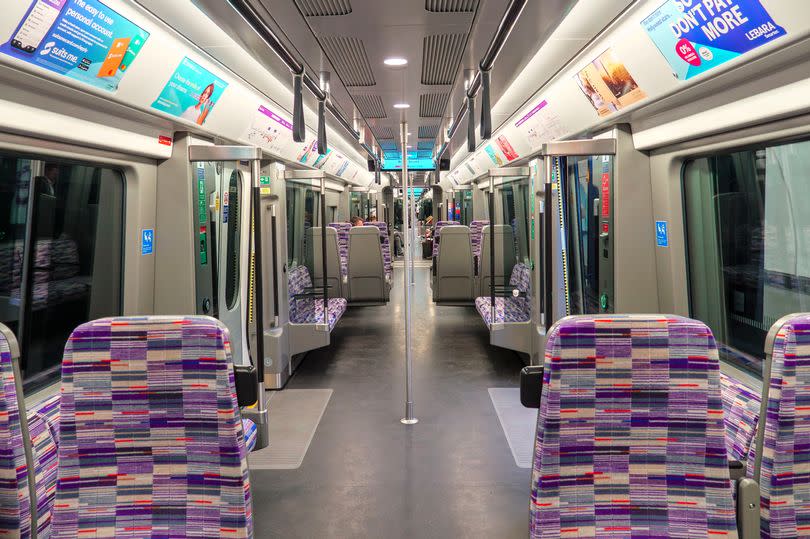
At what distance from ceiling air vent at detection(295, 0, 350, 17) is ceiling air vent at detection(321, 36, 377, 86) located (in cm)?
56

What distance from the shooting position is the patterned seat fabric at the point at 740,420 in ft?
7.78

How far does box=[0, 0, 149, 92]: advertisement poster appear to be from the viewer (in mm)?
2318

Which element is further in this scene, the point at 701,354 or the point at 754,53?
the point at 754,53

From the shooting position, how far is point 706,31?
266 centimetres

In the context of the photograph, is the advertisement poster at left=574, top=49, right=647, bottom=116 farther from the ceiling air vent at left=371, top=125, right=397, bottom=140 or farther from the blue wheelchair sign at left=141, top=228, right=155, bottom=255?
the ceiling air vent at left=371, top=125, right=397, bottom=140

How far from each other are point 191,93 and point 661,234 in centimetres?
349

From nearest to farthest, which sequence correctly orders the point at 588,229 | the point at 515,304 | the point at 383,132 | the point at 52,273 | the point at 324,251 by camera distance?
the point at 52,273 < the point at 588,229 < the point at 324,251 < the point at 515,304 < the point at 383,132

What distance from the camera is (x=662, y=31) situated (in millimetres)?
3059

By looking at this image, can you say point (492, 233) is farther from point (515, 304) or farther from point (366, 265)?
point (366, 265)

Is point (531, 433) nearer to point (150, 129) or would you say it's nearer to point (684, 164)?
point (684, 164)

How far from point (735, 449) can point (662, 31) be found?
213 cm

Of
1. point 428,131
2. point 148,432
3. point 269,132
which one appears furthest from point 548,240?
point 428,131

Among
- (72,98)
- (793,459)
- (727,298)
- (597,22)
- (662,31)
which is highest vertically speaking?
(597,22)

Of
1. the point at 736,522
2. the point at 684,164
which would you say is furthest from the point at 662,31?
the point at 736,522
